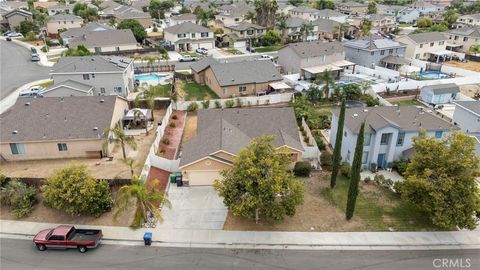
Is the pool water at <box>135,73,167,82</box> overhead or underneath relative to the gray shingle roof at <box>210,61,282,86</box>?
underneath

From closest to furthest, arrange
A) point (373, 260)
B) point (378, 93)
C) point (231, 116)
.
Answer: point (373, 260)
point (231, 116)
point (378, 93)

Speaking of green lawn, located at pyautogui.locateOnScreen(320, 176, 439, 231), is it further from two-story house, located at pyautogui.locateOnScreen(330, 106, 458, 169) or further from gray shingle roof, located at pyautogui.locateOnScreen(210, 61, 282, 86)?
gray shingle roof, located at pyautogui.locateOnScreen(210, 61, 282, 86)

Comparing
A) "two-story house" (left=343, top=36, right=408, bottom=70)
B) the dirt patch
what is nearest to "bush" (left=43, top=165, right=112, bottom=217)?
the dirt patch

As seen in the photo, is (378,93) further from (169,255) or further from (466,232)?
(169,255)

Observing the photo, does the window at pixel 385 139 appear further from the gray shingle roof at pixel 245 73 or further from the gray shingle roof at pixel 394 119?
the gray shingle roof at pixel 245 73

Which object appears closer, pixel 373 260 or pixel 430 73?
pixel 373 260

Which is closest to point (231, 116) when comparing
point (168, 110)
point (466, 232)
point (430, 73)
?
point (168, 110)

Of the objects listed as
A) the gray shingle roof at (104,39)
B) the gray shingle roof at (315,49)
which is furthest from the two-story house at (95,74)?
the gray shingle roof at (315,49)
